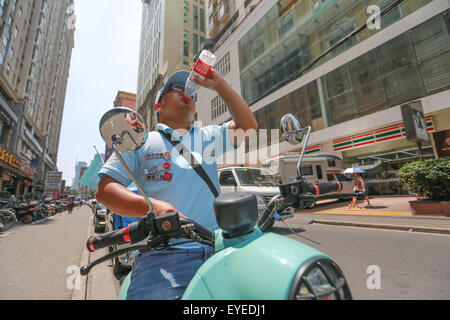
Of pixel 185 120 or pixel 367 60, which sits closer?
pixel 185 120

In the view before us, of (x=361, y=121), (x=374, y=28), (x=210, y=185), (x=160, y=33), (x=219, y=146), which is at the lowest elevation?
(x=210, y=185)

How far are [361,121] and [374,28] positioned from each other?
5607mm

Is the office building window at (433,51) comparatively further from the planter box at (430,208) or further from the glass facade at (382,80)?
the planter box at (430,208)

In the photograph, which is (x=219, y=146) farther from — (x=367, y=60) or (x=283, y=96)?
(x=283, y=96)

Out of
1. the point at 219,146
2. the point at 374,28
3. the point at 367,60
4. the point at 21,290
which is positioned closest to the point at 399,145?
the point at 367,60

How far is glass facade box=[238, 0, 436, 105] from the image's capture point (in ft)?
46.1

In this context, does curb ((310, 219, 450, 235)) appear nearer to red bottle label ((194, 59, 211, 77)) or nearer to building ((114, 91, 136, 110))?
red bottle label ((194, 59, 211, 77))

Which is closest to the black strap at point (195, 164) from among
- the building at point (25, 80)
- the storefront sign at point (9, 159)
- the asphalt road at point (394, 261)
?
the asphalt road at point (394, 261)

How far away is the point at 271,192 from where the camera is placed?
681 centimetres

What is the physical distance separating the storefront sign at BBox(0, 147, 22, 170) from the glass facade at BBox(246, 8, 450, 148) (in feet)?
86.0

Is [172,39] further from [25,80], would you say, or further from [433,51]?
[433,51]

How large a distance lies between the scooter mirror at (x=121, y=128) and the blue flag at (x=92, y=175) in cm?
182

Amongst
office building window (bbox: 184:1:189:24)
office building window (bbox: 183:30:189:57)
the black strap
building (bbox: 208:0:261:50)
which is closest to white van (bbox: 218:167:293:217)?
the black strap

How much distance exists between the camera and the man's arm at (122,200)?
40.5 inches
